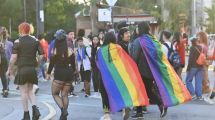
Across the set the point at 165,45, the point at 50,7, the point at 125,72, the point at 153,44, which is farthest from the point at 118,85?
the point at 50,7

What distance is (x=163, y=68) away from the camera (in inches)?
460

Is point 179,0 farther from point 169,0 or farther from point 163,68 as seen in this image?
point 163,68

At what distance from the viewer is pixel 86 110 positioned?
43.7 feet

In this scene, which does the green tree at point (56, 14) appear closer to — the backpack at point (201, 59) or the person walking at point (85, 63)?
the person walking at point (85, 63)

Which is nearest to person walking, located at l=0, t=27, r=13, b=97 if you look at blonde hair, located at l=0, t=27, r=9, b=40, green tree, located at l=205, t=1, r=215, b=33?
blonde hair, located at l=0, t=27, r=9, b=40

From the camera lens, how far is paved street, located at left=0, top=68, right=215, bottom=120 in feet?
40.0

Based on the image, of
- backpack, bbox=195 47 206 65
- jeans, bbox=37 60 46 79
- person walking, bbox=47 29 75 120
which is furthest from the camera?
jeans, bbox=37 60 46 79

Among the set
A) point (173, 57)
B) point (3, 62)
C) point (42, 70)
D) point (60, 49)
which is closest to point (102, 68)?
point (60, 49)

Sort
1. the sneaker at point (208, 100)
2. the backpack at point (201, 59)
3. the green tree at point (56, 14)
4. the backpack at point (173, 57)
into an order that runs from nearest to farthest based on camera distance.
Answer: the backpack at point (173, 57) → the sneaker at point (208, 100) → the backpack at point (201, 59) → the green tree at point (56, 14)

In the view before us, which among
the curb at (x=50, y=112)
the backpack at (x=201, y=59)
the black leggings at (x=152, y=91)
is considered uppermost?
the backpack at (x=201, y=59)

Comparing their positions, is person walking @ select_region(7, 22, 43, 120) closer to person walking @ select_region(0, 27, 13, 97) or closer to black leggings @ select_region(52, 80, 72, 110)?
black leggings @ select_region(52, 80, 72, 110)

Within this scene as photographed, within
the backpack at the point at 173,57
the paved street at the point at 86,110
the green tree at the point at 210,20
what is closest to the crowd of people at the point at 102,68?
the paved street at the point at 86,110

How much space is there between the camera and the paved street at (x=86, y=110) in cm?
1220

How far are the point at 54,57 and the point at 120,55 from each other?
1.16 metres
